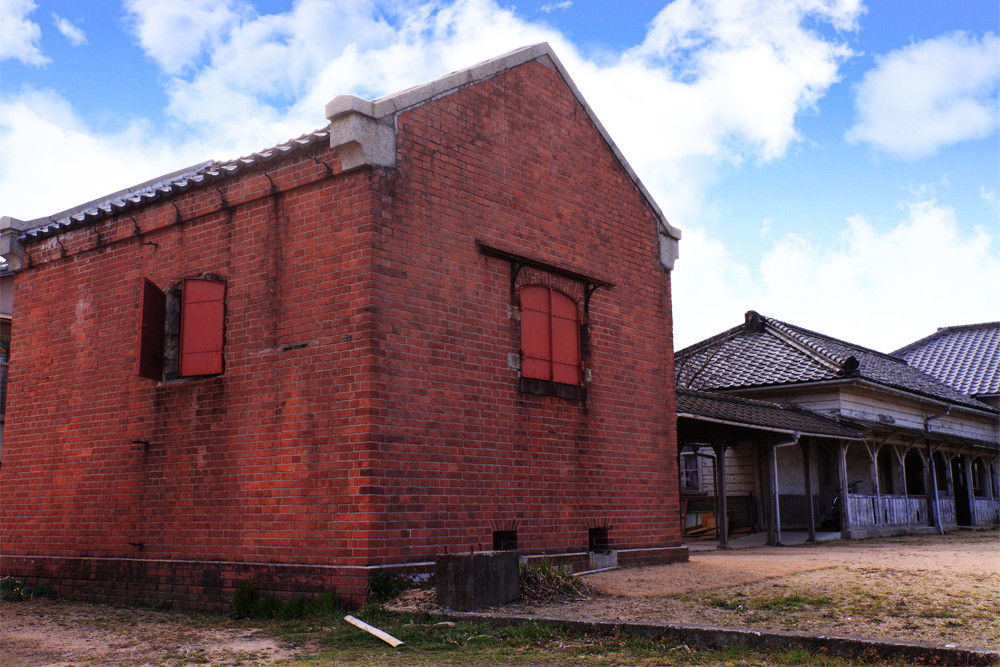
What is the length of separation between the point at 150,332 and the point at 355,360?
324cm

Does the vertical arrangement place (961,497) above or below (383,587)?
above

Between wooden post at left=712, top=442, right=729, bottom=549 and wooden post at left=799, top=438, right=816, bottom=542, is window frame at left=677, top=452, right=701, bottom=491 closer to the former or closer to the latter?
wooden post at left=799, top=438, right=816, bottom=542

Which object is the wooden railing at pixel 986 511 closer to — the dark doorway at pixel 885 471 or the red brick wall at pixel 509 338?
the dark doorway at pixel 885 471

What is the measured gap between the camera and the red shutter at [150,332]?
10923 mm

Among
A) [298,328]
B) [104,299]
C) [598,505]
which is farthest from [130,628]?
[598,505]

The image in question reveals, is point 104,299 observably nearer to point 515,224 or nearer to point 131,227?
point 131,227

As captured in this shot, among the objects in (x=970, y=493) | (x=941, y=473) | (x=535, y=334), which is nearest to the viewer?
(x=535, y=334)

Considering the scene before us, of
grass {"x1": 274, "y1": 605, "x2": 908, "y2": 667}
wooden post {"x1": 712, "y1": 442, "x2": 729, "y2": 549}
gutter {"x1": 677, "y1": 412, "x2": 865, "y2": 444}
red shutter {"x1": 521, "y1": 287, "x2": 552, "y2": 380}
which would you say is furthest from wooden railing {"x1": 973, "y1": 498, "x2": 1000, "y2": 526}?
grass {"x1": 274, "y1": 605, "x2": 908, "y2": 667}

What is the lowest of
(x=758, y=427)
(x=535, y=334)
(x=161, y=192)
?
(x=758, y=427)

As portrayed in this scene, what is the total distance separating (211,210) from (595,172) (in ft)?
17.2

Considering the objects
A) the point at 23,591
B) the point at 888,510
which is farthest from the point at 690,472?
the point at 23,591

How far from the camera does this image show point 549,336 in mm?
11422

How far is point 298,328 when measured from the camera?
395 inches

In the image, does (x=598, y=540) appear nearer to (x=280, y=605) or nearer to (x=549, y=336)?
(x=549, y=336)
